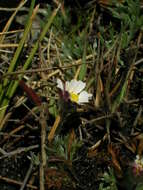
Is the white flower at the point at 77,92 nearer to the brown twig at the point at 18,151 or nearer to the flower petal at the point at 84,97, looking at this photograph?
the flower petal at the point at 84,97

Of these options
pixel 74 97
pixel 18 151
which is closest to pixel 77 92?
pixel 74 97

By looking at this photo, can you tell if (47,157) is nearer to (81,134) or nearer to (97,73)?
(81,134)

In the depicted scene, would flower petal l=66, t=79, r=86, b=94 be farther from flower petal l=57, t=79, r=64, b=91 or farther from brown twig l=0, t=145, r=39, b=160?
brown twig l=0, t=145, r=39, b=160

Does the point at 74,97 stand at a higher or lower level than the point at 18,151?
higher

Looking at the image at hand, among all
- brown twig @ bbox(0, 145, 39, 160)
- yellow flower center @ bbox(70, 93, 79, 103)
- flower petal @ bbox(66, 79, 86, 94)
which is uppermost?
flower petal @ bbox(66, 79, 86, 94)

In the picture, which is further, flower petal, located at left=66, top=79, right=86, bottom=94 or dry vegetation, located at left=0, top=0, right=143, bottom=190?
flower petal, located at left=66, top=79, right=86, bottom=94

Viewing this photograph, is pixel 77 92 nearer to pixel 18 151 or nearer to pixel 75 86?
pixel 75 86

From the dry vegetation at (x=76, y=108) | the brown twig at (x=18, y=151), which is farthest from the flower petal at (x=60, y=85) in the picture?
the brown twig at (x=18, y=151)

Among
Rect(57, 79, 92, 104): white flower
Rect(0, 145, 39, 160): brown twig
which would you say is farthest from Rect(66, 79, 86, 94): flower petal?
Rect(0, 145, 39, 160): brown twig

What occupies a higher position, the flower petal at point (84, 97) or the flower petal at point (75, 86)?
the flower petal at point (75, 86)
